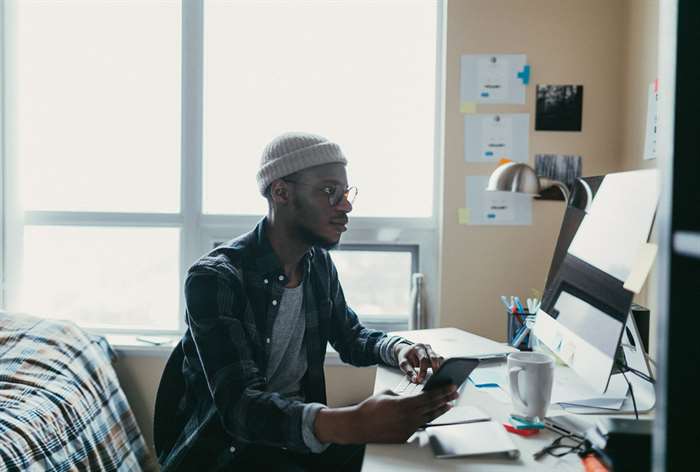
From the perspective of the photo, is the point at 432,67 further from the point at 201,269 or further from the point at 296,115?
the point at 201,269

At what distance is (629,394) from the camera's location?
1.17m

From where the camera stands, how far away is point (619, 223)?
3.37ft

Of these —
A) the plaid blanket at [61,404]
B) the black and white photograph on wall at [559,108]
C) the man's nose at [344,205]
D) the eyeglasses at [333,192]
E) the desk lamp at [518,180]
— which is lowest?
the plaid blanket at [61,404]

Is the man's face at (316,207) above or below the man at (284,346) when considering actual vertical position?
above

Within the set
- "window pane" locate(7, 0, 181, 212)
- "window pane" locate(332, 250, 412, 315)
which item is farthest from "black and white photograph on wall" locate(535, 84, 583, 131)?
"window pane" locate(7, 0, 181, 212)

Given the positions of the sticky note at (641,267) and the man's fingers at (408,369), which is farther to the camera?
the man's fingers at (408,369)

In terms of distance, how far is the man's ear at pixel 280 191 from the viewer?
1.44m

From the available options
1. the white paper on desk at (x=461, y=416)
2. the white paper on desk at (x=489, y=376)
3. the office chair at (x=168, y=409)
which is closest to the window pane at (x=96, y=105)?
the office chair at (x=168, y=409)

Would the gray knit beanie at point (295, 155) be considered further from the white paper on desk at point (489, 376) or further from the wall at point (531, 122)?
the wall at point (531, 122)

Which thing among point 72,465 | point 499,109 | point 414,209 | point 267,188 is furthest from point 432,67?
point 72,465

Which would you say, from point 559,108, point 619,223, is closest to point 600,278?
point 619,223

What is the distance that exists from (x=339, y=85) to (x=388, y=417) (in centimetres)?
165

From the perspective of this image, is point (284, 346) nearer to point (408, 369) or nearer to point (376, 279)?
point (408, 369)

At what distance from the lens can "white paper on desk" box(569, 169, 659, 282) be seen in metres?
0.93
